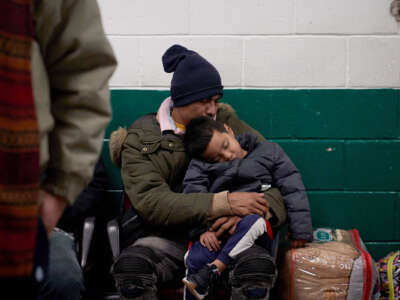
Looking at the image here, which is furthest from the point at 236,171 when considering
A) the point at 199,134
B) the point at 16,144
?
the point at 16,144

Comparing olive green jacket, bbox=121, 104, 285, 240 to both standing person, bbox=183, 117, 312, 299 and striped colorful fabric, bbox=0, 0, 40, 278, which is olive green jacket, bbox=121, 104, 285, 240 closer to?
standing person, bbox=183, 117, 312, 299

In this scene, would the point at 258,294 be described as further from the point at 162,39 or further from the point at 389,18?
the point at 389,18

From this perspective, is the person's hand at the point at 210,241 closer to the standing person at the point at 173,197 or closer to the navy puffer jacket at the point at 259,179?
the standing person at the point at 173,197

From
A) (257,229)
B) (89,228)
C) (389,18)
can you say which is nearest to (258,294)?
(257,229)

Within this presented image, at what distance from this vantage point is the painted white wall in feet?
9.39

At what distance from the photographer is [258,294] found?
2061 millimetres

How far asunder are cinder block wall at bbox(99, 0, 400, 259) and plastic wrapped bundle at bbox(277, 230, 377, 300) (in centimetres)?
65

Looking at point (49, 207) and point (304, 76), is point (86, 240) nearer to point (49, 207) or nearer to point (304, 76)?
point (49, 207)

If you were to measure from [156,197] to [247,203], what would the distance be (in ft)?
1.50

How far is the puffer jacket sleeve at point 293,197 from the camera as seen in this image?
2.39m

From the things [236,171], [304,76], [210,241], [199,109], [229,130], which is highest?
[304,76]

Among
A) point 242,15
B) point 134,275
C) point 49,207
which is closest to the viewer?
point 49,207

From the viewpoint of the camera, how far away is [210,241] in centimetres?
222

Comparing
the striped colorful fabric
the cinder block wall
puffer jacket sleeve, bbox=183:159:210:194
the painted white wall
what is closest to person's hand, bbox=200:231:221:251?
puffer jacket sleeve, bbox=183:159:210:194
